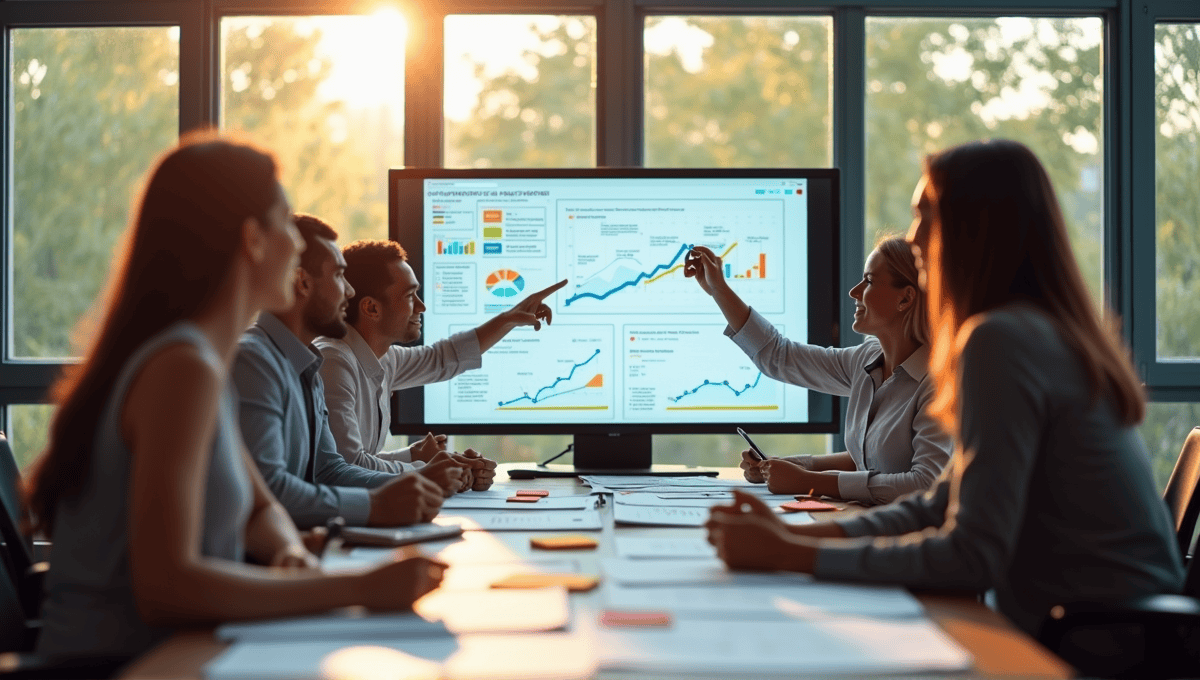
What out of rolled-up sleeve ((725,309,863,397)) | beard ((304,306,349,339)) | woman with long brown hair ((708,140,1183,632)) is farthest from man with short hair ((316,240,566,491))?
woman with long brown hair ((708,140,1183,632))

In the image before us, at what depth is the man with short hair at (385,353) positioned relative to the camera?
2.46m

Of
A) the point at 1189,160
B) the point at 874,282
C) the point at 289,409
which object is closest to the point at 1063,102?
the point at 1189,160

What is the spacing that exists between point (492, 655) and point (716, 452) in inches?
104

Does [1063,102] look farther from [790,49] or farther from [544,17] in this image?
[544,17]

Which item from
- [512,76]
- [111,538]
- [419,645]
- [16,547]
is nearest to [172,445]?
[111,538]

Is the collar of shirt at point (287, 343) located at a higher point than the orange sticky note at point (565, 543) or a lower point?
higher

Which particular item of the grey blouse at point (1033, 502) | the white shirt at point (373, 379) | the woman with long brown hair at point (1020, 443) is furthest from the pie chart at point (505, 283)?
the grey blouse at point (1033, 502)

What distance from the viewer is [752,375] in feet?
9.45

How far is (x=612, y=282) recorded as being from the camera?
2902mm

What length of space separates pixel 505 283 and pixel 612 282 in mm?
321

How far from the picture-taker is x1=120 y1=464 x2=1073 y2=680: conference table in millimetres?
990

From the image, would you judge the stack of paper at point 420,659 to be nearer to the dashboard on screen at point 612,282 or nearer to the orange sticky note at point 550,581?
the orange sticky note at point 550,581

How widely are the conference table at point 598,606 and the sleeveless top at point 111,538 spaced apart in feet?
0.49

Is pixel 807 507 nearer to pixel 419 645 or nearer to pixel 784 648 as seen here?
pixel 784 648
